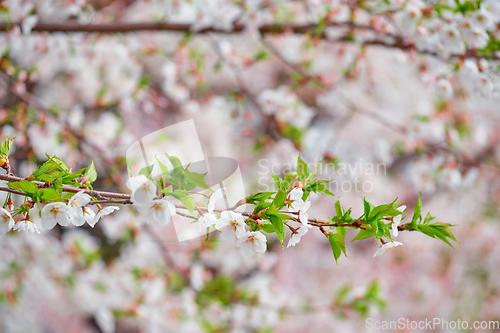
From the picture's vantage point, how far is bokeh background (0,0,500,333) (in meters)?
1.38

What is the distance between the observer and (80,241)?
6.73ft

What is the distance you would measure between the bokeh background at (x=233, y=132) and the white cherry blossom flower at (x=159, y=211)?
1014 millimetres

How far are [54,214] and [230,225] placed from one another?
0.32 meters

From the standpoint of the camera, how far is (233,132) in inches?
144

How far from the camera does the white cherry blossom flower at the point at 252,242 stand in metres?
0.57

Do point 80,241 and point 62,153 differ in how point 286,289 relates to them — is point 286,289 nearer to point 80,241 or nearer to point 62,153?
point 80,241

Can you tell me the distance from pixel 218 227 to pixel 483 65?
1.05m

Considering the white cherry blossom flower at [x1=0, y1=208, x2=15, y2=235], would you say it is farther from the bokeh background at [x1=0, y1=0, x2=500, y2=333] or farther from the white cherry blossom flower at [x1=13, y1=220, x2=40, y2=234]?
the bokeh background at [x1=0, y1=0, x2=500, y2=333]

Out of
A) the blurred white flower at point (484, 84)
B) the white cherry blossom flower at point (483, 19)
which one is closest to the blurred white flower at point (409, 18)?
the white cherry blossom flower at point (483, 19)

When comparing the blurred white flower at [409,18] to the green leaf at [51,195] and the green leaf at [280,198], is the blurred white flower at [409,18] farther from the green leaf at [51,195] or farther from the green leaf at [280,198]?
the green leaf at [51,195]

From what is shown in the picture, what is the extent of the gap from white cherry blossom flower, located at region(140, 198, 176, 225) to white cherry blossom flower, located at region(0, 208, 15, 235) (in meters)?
0.24

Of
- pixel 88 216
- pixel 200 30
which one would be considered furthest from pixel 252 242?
pixel 200 30

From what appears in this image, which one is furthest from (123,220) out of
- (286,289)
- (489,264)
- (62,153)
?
(489,264)

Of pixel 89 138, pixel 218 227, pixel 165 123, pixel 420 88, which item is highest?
pixel 218 227
